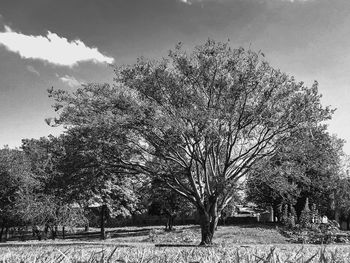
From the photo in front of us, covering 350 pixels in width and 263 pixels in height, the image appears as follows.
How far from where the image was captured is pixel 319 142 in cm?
2397

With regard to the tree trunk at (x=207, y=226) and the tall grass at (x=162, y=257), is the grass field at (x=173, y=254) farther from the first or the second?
the tree trunk at (x=207, y=226)

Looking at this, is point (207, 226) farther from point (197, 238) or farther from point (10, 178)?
point (10, 178)

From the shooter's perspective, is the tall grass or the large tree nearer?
the tall grass

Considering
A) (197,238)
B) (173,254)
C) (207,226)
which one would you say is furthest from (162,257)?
(197,238)

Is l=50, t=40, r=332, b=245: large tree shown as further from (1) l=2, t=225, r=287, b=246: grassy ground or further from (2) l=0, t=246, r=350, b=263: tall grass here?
(2) l=0, t=246, r=350, b=263: tall grass

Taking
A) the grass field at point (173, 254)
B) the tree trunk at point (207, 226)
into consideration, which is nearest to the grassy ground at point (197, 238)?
the tree trunk at point (207, 226)

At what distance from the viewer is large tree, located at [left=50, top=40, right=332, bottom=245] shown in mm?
21688

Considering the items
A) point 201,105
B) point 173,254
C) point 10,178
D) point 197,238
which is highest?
point 201,105

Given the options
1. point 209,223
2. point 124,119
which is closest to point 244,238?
point 209,223

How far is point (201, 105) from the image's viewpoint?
889 inches

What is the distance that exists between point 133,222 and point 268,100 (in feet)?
222

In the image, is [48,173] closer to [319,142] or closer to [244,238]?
[244,238]

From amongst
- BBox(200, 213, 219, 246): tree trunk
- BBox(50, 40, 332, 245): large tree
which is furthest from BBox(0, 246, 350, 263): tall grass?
BBox(200, 213, 219, 246): tree trunk

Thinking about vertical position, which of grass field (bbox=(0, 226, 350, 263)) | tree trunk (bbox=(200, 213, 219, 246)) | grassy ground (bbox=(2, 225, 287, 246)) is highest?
grass field (bbox=(0, 226, 350, 263))
